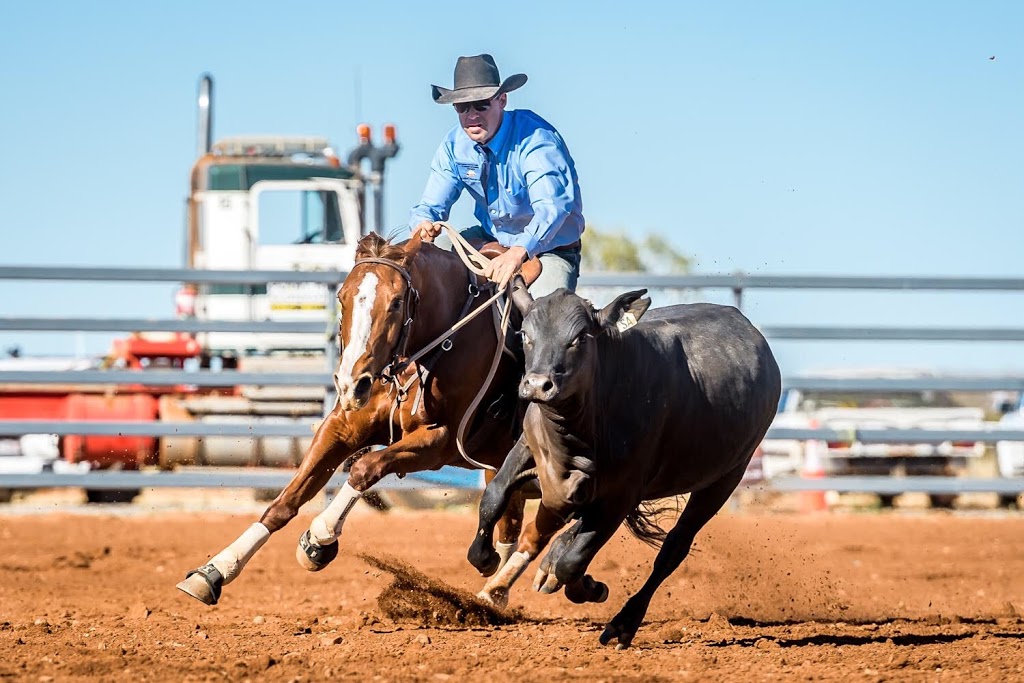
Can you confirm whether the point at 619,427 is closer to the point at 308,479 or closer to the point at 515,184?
the point at 308,479

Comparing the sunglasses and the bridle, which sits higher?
the sunglasses

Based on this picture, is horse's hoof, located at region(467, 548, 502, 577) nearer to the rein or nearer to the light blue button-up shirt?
the rein

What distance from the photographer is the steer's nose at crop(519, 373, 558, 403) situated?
419cm

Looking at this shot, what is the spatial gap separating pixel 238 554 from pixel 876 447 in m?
6.99

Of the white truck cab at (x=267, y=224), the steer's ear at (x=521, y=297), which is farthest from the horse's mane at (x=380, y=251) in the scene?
the white truck cab at (x=267, y=224)

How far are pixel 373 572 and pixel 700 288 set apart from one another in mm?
3411

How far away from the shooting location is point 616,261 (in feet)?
128

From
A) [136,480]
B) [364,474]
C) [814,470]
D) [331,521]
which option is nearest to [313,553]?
[331,521]

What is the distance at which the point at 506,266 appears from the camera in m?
5.11

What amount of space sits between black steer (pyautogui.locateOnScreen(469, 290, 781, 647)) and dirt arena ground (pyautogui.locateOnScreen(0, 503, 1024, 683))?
1.06 ft

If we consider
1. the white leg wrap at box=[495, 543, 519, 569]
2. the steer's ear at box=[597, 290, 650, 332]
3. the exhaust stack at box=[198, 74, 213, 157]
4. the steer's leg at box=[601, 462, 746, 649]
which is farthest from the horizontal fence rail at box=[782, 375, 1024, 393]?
the exhaust stack at box=[198, 74, 213, 157]

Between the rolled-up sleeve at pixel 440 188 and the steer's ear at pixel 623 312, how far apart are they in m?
1.34

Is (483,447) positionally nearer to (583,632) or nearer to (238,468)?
(583,632)

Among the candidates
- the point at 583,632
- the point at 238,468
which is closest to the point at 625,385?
the point at 583,632
